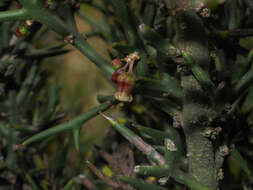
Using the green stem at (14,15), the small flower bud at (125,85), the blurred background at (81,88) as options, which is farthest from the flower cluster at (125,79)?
the blurred background at (81,88)

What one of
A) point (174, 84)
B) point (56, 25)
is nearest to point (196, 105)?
point (174, 84)

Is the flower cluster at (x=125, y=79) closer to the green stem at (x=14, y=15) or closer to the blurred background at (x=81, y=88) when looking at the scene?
the green stem at (x=14, y=15)

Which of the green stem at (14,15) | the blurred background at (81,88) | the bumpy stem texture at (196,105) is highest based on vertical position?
the green stem at (14,15)

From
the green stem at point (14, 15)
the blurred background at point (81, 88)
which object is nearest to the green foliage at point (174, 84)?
the green stem at point (14, 15)

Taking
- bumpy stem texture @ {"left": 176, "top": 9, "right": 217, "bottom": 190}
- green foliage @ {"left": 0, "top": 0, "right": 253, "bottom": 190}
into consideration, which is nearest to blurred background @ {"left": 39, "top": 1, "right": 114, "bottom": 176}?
green foliage @ {"left": 0, "top": 0, "right": 253, "bottom": 190}

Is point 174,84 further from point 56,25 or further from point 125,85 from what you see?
point 56,25

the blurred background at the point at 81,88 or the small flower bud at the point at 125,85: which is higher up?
the small flower bud at the point at 125,85

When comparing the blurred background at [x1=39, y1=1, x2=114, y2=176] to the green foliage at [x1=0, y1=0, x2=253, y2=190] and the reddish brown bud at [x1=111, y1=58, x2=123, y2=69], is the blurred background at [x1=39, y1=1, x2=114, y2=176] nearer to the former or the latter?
the green foliage at [x1=0, y1=0, x2=253, y2=190]

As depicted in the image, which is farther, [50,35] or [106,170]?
[50,35]

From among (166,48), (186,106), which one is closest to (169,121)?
(186,106)

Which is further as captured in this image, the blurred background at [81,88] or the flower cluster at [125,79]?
the blurred background at [81,88]

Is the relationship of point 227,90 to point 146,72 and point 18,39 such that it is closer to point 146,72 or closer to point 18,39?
point 146,72
